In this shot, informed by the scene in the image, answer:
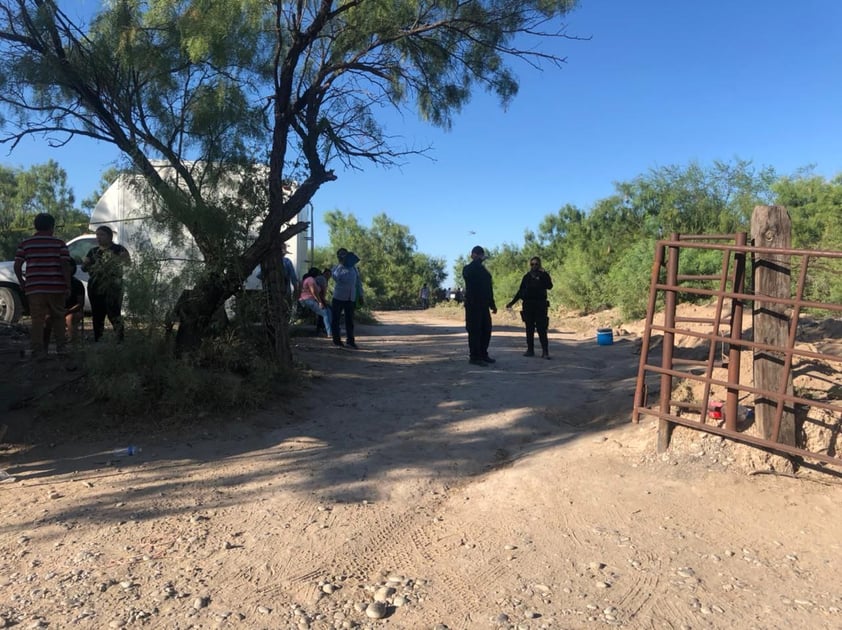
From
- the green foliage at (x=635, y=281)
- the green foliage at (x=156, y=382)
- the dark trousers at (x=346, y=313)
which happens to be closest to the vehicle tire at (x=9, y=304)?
the dark trousers at (x=346, y=313)

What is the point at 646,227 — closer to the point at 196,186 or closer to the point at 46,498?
the point at 196,186

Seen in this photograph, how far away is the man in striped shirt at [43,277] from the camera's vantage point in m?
6.32

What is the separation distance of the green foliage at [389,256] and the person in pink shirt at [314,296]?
3181 cm

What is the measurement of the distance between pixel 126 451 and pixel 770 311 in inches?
199

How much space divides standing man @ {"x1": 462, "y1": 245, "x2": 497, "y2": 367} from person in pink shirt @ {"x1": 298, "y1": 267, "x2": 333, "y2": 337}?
2.98 metres

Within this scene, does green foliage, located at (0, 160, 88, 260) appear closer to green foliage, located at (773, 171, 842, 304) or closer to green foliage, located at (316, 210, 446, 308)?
green foliage, located at (316, 210, 446, 308)

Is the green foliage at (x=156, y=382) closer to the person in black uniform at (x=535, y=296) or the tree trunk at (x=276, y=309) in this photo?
the tree trunk at (x=276, y=309)

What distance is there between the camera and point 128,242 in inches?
281

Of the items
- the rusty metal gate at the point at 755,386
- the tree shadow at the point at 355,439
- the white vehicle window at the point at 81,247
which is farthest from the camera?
the white vehicle window at the point at 81,247

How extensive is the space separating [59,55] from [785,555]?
7.64 metres

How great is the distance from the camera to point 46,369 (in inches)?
246

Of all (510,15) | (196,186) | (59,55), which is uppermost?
(510,15)

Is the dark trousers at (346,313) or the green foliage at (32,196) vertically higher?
the green foliage at (32,196)

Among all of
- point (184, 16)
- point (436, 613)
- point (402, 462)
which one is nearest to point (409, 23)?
point (184, 16)
